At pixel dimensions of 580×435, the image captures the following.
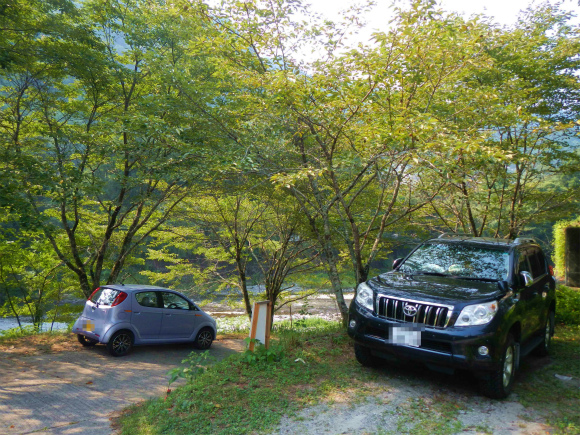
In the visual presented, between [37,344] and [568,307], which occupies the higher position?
[568,307]

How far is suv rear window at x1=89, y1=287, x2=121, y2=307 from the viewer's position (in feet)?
27.1

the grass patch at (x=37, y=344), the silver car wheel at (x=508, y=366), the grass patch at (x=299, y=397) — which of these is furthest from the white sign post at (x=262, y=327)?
the grass patch at (x=37, y=344)

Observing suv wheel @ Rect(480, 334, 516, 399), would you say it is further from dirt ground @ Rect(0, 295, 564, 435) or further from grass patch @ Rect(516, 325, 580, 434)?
grass patch @ Rect(516, 325, 580, 434)

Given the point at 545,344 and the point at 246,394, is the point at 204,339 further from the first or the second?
the point at 545,344

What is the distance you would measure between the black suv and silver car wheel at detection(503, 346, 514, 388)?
11 mm

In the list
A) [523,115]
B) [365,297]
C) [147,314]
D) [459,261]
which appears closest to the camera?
[365,297]

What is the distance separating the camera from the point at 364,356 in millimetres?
5191

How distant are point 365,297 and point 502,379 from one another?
5.57ft

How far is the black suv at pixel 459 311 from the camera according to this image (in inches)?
164

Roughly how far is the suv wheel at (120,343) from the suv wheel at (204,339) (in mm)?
1893

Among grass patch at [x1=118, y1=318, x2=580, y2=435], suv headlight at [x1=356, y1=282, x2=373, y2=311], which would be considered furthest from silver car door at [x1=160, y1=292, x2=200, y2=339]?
suv headlight at [x1=356, y1=282, x2=373, y2=311]

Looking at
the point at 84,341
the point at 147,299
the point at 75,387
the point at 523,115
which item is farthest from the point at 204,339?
the point at 523,115

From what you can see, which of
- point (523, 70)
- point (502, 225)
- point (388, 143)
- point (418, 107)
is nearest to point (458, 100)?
point (418, 107)

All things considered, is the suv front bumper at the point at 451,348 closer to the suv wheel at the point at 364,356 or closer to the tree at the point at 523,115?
the suv wheel at the point at 364,356
